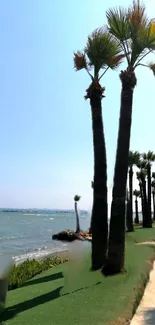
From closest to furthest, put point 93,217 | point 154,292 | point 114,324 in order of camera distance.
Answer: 1. point 114,324
2. point 154,292
3. point 93,217

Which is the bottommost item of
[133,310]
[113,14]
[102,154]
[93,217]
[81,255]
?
[133,310]

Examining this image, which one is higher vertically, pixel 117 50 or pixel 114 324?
pixel 117 50

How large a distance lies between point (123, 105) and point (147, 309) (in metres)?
6.61

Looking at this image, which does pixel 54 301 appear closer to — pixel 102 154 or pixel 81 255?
pixel 81 255

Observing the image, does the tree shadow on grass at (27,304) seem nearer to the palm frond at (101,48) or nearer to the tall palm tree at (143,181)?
the palm frond at (101,48)

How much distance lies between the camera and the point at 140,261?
15695 mm

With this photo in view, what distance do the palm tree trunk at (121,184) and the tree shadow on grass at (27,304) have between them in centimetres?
240

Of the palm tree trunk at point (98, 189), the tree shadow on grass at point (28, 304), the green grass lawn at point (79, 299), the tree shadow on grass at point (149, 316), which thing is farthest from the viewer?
the palm tree trunk at point (98, 189)

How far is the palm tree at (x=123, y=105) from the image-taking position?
12914mm

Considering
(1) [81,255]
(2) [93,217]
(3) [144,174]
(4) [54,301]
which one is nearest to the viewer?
(4) [54,301]

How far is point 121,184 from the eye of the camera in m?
13.2

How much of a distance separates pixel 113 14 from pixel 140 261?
901 centimetres

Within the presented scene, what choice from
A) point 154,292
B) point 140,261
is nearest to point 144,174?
point 140,261

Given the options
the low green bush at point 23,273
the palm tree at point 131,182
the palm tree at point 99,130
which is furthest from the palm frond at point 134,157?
the palm tree at point 99,130
